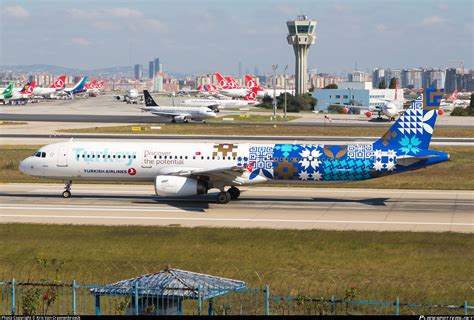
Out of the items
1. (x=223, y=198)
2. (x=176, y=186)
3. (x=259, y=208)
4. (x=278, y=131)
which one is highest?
(x=176, y=186)

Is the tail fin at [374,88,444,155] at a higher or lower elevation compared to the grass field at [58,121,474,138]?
higher

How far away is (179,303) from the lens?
18750mm

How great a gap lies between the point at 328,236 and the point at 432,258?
6.03 meters

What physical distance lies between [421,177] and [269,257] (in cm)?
3226

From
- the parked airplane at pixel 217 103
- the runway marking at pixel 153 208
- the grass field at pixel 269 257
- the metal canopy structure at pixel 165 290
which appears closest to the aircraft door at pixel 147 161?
the runway marking at pixel 153 208

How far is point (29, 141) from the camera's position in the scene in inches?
3420

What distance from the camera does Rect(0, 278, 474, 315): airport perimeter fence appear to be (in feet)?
61.0

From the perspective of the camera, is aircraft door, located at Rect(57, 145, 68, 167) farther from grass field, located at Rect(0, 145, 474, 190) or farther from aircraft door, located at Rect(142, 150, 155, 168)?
grass field, located at Rect(0, 145, 474, 190)

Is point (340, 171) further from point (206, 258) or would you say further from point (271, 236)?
point (206, 258)

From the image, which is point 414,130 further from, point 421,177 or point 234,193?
point 421,177

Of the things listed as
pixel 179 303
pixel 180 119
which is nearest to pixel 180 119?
pixel 180 119

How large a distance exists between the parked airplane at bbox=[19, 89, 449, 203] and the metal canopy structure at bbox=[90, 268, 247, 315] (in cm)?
A: 2636

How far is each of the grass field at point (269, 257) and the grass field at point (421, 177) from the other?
684 inches

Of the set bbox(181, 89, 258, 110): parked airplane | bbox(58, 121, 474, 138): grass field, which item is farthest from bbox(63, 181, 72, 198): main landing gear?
bbox(181, 89, 258, 110): parked airplane
